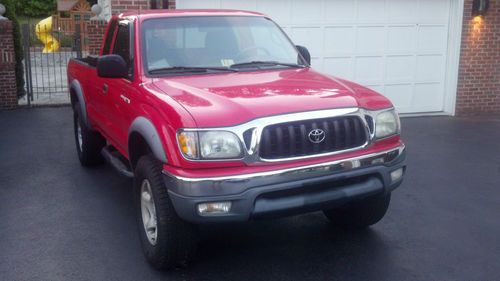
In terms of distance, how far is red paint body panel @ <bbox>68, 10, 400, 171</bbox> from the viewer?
3.83 meters

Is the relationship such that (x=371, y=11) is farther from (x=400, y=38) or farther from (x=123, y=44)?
(x=123, y=44)

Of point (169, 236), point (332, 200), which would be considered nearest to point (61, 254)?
point (169, 236)

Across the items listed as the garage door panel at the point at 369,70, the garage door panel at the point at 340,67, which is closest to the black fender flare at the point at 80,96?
the garage door panel at the point at 340,67

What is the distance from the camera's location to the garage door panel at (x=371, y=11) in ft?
34.6

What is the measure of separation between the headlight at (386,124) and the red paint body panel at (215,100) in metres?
0.06

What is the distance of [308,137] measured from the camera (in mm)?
3963

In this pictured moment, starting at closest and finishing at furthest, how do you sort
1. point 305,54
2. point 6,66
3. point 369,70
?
point 305,54 → point 369,70 → point 6,66

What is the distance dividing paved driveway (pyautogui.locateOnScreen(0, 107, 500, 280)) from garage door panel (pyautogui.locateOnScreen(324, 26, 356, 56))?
3624 mm

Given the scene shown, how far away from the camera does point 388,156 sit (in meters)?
4.23

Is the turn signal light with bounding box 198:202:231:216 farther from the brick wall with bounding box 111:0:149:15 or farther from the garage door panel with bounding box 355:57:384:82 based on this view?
the garage door panel with bounding box 355:57:384:82

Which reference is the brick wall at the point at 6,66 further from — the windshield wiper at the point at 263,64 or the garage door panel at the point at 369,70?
the windshield wiper at the point at 263,64

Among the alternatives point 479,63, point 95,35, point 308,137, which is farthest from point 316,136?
point 479,63

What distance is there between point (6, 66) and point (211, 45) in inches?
315

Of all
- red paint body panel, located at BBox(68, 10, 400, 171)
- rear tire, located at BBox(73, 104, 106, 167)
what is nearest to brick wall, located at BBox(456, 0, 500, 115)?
red paint body panel, located at BBox(68, 10, 400, 171)
